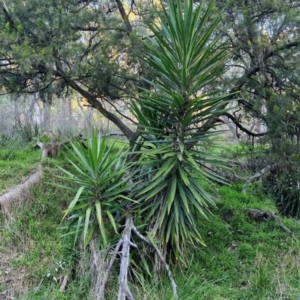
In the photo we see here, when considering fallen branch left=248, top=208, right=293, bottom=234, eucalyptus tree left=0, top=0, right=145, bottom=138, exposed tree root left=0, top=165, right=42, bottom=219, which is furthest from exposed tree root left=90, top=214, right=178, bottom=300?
eucalyptus tree left=0, top=0, right=145, bottom=138

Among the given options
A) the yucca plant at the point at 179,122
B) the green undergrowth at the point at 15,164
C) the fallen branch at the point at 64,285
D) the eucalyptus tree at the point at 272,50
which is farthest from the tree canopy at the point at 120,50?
the fallen branch at the point at 64,285

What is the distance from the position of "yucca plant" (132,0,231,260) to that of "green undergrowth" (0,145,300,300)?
0.44 m

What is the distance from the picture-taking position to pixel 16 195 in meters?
3.80

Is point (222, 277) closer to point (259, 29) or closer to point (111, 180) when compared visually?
point (111, 180)

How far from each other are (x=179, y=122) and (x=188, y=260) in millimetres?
1563

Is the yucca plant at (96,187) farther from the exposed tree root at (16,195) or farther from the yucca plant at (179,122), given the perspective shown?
the exposed tree root at (16,195)

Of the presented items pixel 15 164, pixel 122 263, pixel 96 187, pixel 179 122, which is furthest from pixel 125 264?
pixel 15 164

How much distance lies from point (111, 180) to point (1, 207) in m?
1.35

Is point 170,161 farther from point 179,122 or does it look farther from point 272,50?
point 272,50

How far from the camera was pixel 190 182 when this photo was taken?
3320 mm

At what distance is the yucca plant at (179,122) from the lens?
10.4ft

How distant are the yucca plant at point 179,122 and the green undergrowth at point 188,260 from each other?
0.44 meters

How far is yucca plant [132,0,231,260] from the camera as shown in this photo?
125 inches

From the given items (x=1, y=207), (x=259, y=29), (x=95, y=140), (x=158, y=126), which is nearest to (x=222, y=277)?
(x=158, y=126)
